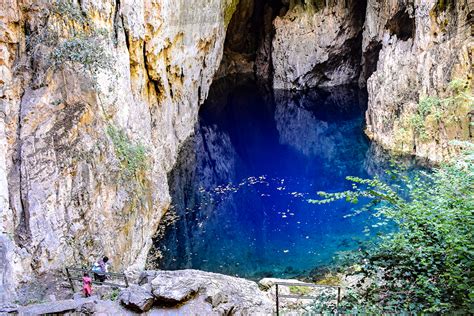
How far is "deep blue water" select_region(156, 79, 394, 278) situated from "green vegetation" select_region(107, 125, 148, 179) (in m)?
3.16

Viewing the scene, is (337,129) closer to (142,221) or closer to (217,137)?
(217,137)

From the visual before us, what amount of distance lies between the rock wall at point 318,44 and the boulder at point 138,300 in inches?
1390

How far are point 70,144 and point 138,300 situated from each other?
4.72m

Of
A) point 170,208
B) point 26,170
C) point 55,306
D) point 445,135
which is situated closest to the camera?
point 55,306

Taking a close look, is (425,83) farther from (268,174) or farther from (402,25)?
(268,174)

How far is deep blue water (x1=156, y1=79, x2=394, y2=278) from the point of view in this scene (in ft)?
46.0

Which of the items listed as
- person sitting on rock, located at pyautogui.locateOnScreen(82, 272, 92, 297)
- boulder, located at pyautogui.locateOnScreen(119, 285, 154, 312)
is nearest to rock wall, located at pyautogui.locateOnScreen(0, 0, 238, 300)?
person sitting on rock, located at pyautogui.locateOnScreen(82, 272, 92, 297)

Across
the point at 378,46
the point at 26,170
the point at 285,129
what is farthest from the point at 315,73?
the point at 26,170

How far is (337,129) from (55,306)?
963 inches

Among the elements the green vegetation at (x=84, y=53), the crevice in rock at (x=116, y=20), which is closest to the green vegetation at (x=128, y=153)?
the green vegetation at (x=84, y=53)

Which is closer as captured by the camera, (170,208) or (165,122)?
(170,208)

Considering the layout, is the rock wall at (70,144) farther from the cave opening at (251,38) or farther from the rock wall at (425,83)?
the cave opening at (251,38)

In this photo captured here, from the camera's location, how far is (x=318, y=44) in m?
38.6

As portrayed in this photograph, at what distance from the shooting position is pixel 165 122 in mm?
21625
